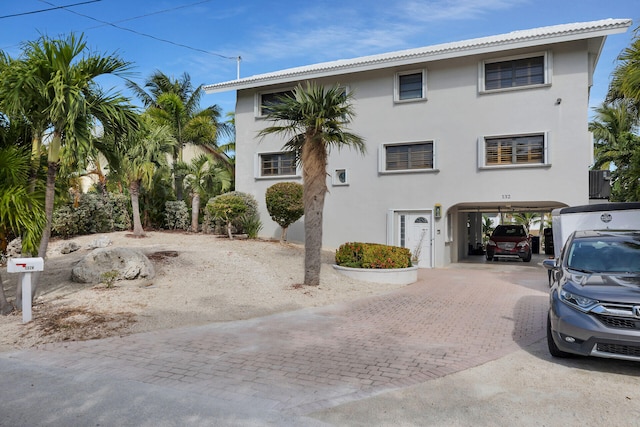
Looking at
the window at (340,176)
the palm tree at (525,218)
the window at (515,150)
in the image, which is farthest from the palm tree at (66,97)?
the palm tree at (525,218)

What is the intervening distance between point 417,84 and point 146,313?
1348 cm

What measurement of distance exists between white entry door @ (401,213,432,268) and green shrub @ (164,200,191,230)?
1011 cm

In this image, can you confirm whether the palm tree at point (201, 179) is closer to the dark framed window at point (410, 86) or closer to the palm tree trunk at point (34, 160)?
the dark framed window at point (410, 86)

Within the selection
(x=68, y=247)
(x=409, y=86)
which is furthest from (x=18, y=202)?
(x=409, y=86)

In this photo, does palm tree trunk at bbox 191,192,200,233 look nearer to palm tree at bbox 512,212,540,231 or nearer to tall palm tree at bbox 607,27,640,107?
tall palm tree at bbox 607,27,640,107

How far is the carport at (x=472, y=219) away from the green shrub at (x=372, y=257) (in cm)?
550

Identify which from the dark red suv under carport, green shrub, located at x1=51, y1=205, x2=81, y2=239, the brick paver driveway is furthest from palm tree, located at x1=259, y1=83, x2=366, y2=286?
the dark red suv under carport

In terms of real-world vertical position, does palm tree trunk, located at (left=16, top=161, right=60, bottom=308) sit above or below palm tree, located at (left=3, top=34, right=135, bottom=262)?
below

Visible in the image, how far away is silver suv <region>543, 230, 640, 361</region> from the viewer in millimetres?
4598

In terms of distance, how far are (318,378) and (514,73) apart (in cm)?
1468

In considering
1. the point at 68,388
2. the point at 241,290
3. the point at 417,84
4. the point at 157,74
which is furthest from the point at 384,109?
the point at 157,74

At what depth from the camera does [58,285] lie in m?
9.36

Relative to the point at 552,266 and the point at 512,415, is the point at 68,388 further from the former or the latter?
the point at 552,266

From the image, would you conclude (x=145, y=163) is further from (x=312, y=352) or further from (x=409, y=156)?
(x=312, y=352)
